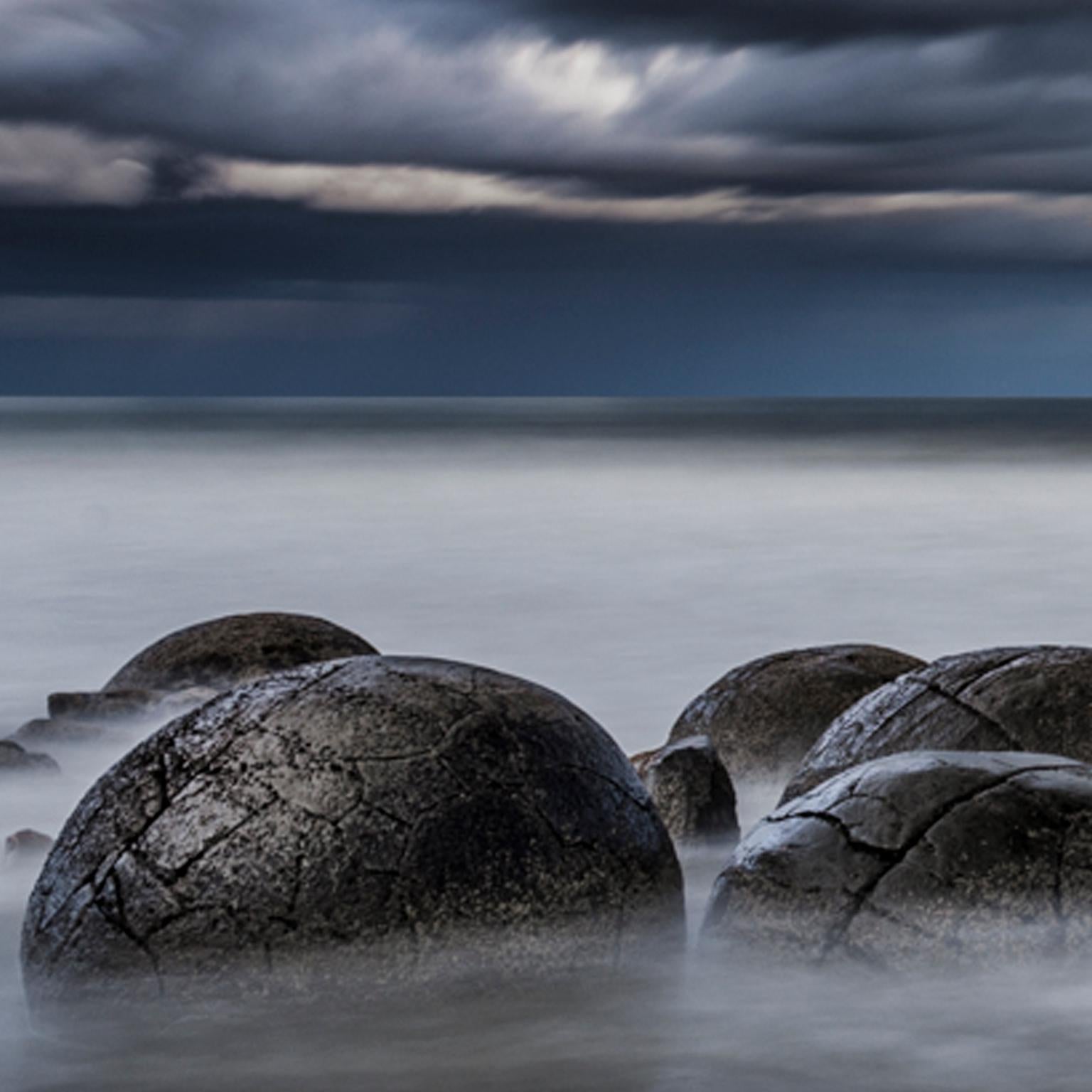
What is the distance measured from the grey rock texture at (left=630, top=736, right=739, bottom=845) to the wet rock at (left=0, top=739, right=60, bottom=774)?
4.22 meters

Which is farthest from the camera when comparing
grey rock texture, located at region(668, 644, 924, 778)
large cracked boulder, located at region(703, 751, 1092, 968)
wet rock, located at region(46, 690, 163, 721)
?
wet rock, located at region(46, 690, 163, 721)

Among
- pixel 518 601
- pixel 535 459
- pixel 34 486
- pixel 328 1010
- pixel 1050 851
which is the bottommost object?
pixel 328 1010

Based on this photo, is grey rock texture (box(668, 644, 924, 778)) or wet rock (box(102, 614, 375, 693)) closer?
grey rock texture (box(668, 644, 924, 778))

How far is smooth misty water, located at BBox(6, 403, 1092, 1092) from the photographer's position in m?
5.30

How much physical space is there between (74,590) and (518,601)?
6.53 m

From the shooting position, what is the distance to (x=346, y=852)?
198 inches

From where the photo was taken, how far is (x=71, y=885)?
533 centimetres

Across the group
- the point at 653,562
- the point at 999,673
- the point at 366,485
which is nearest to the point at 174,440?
the point at 366,485

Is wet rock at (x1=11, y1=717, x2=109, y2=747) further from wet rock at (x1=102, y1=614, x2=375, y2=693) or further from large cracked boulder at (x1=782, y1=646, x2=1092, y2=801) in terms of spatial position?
large cracked boulder at (x1=782, y1=646, x2=1092, y2=801)

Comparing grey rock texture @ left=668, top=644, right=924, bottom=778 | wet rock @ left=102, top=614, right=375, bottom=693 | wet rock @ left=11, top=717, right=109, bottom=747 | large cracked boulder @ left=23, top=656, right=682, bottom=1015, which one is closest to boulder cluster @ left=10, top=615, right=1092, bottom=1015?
large cracked boulder @ left=23, top=656, right=682, bottom=1015

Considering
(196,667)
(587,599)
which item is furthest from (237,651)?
(587,599)

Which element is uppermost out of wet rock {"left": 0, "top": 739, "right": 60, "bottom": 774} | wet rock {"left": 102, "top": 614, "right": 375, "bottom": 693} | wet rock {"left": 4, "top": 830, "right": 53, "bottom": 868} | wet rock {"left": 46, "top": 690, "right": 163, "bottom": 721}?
wet rock {"left": 102, "top": 614, "right": 375, "bottom": 693}

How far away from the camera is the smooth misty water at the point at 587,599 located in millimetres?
5301

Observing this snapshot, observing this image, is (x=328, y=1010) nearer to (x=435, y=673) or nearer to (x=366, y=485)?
(x=435, y=673)
